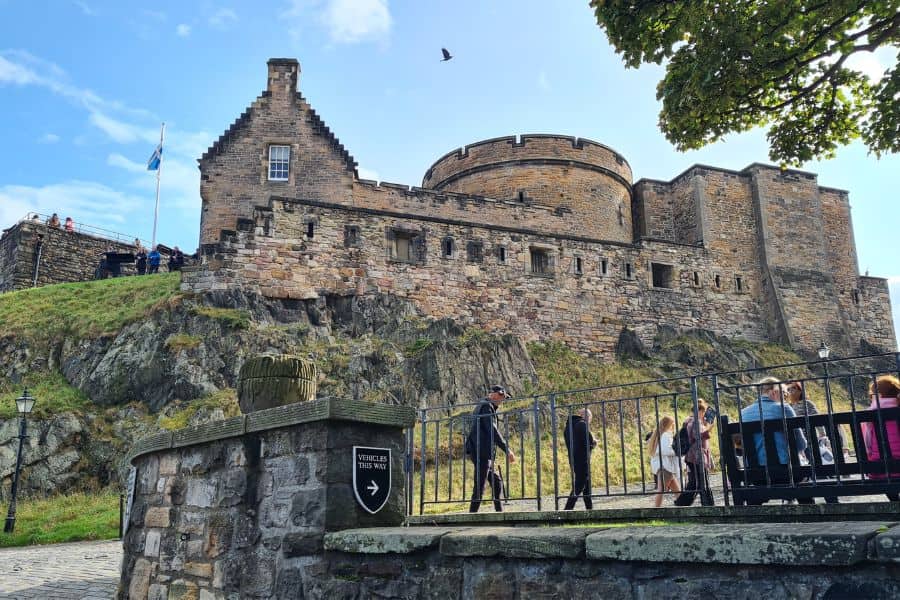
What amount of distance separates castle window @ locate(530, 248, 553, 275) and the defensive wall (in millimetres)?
19530

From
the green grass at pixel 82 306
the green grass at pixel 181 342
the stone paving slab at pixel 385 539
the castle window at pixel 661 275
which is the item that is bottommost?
the stone paving slab at pixel 385 539

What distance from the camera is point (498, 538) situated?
445cm

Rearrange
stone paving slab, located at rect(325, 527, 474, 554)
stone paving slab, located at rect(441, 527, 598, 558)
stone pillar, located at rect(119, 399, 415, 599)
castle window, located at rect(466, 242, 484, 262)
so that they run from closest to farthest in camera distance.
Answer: stone paving slab, located at rect(441, 527, 598, 558) → stone paving slab, located at rect(325, 527, 474, 554) → stone pillar, located at rect(119, 399, 415, 599) → castle window, located at rect(466, 242, 484, 262)

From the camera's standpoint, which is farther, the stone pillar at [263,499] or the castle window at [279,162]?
the castle window at [279,162]

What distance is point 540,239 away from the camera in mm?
26453

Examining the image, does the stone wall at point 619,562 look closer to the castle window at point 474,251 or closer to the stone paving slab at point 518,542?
the stone paving slab at point 518,542

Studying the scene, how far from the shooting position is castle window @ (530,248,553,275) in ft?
86.5

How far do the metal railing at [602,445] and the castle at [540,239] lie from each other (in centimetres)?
347

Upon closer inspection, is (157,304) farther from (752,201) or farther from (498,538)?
(752,201)

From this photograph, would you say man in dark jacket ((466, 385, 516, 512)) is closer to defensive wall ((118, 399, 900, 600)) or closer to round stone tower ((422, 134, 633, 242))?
defensive wall ((118, 399, 900, 600))

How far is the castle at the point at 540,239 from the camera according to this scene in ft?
77.0

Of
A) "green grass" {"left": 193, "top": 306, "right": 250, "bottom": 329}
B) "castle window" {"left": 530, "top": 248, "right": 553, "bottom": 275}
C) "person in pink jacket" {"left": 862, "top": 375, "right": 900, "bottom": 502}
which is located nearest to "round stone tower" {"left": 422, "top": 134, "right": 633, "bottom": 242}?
"castle window" {"left": 530, "top": 248, "right": 553, "bottom": 275}

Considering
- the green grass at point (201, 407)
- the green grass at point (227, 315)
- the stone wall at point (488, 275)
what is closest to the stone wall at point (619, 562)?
the green grass at point (201, 407)

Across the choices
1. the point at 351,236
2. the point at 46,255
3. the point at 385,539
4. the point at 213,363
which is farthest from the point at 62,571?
the point at 46,255
